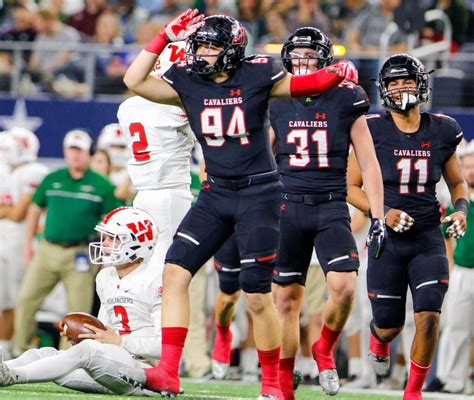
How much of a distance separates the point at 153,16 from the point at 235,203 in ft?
30.2

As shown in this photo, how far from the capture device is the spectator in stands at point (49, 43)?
595 inches

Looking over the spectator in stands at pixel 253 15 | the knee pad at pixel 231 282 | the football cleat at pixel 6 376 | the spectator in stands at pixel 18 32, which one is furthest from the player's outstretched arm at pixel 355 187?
the spectator in stands at pixel 18 32

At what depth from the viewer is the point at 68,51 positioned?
14953mm

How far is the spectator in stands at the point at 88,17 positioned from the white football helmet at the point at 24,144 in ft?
10.3

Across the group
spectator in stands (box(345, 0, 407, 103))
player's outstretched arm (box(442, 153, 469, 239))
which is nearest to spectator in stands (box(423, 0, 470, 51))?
spectator in stands (box(345, 0, 407, 103))

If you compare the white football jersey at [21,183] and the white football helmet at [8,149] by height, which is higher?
the white football helmet at [8,149]

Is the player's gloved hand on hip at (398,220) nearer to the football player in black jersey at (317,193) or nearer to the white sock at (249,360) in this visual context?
the football player in black jersey at (317,193)

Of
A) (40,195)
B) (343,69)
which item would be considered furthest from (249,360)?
(343,69)

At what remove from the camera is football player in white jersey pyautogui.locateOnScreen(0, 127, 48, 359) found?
13.2m

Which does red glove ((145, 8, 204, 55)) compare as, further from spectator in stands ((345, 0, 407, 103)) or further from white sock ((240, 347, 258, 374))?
spectator in stands ((345, 0, 407, 103))

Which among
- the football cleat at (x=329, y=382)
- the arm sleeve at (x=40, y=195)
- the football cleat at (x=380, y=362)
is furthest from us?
the arm sleeve at (x=40, y=195)

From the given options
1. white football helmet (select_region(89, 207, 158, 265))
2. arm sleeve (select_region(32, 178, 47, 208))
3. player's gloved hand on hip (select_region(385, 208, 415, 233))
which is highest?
arm sleeve (select_region(32, 178, 47, 208))

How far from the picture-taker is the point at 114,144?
1352cm

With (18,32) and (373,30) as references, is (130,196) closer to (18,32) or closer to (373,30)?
(373,30)
